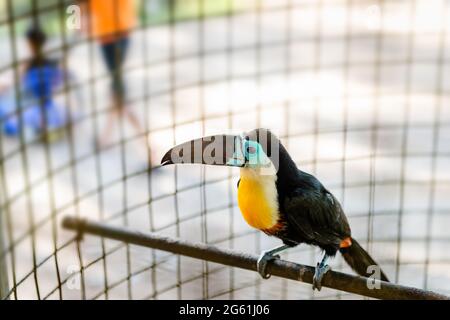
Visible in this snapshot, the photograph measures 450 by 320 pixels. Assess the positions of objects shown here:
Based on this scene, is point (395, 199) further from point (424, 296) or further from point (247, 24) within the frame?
point (247, 24)

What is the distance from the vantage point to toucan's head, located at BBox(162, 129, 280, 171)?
0.91 m

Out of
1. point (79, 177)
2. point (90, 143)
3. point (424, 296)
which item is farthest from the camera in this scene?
point (90, 143)

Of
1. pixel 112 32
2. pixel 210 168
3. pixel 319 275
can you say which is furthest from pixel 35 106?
pixel 319 275

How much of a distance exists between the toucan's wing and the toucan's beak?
0.26ft

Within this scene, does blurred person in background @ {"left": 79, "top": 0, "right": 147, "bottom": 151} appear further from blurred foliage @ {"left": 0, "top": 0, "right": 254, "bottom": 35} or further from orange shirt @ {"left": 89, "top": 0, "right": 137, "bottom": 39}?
blurred foliage @ {"left": 0, "top": 0, "right": 254, "bottom": 35}

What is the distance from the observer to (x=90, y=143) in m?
1.89

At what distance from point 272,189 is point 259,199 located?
0.02 m

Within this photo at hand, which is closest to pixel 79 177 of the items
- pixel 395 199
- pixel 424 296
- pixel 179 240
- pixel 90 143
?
pixel 90 143

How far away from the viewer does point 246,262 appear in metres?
0.89

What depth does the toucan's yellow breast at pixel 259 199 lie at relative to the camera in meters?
0.93

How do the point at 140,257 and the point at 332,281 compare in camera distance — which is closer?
the point at 332,281

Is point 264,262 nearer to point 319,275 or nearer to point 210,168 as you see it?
point 319,275

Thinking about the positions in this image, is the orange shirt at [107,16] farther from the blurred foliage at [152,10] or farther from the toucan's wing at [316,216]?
the toucan's wing at [316,216]

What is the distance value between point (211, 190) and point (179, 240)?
684 millimetres
